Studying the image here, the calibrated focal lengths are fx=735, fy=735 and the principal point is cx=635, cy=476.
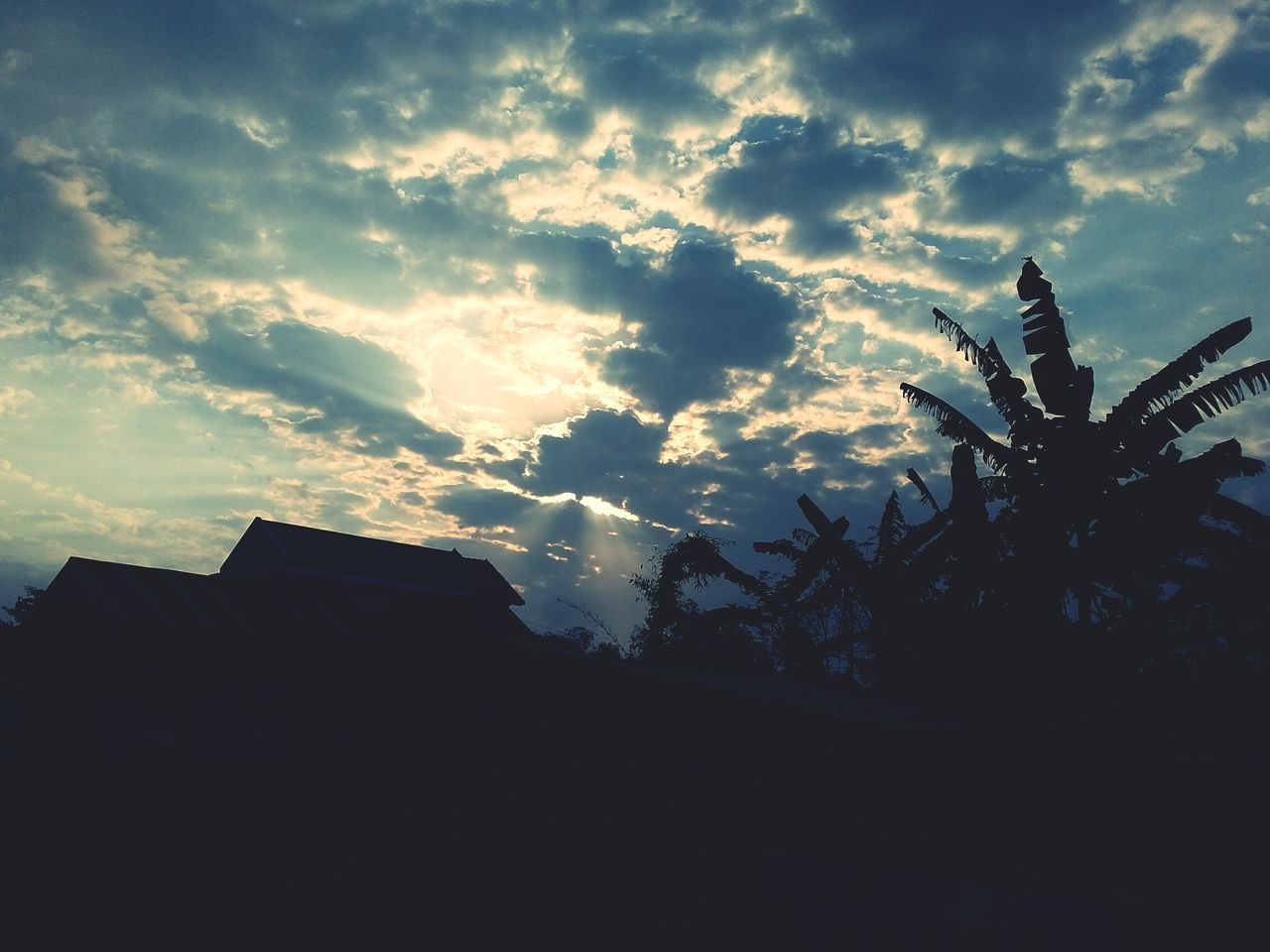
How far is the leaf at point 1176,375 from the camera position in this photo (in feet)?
43.4

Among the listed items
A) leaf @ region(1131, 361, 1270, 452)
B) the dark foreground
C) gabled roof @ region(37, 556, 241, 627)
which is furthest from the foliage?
gabled roof @ region(37, 556, 241, 627)

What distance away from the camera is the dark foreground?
674 centimetres

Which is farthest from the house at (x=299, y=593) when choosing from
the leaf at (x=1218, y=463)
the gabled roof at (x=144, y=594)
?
the leaf at (x=1218, y=463)

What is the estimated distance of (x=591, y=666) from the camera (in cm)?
691

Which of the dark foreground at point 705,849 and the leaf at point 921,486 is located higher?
the leaf at point 921,486

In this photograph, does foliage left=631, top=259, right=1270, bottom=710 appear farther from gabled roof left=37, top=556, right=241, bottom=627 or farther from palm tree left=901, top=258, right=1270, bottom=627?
gabled roof left=37, top=556, right=241, bottom=627

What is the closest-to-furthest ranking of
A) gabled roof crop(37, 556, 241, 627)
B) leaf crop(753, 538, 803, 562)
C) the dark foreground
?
the dark foreground → gabled roof crop(37, 556, 241, 627) → leaf crop(753, 538, 803, 562)

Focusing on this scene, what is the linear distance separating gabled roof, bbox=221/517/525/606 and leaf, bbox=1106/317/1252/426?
1862cm

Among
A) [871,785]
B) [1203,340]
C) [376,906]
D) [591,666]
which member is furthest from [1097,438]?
[376,906]

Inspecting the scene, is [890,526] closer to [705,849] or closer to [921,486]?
[921,486]

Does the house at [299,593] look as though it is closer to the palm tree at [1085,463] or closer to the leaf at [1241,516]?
the palm tree at [1085,463]

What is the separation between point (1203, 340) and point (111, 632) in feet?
65.7

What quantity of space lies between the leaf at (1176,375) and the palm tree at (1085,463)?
18mm

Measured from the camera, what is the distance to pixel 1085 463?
44.1ft
